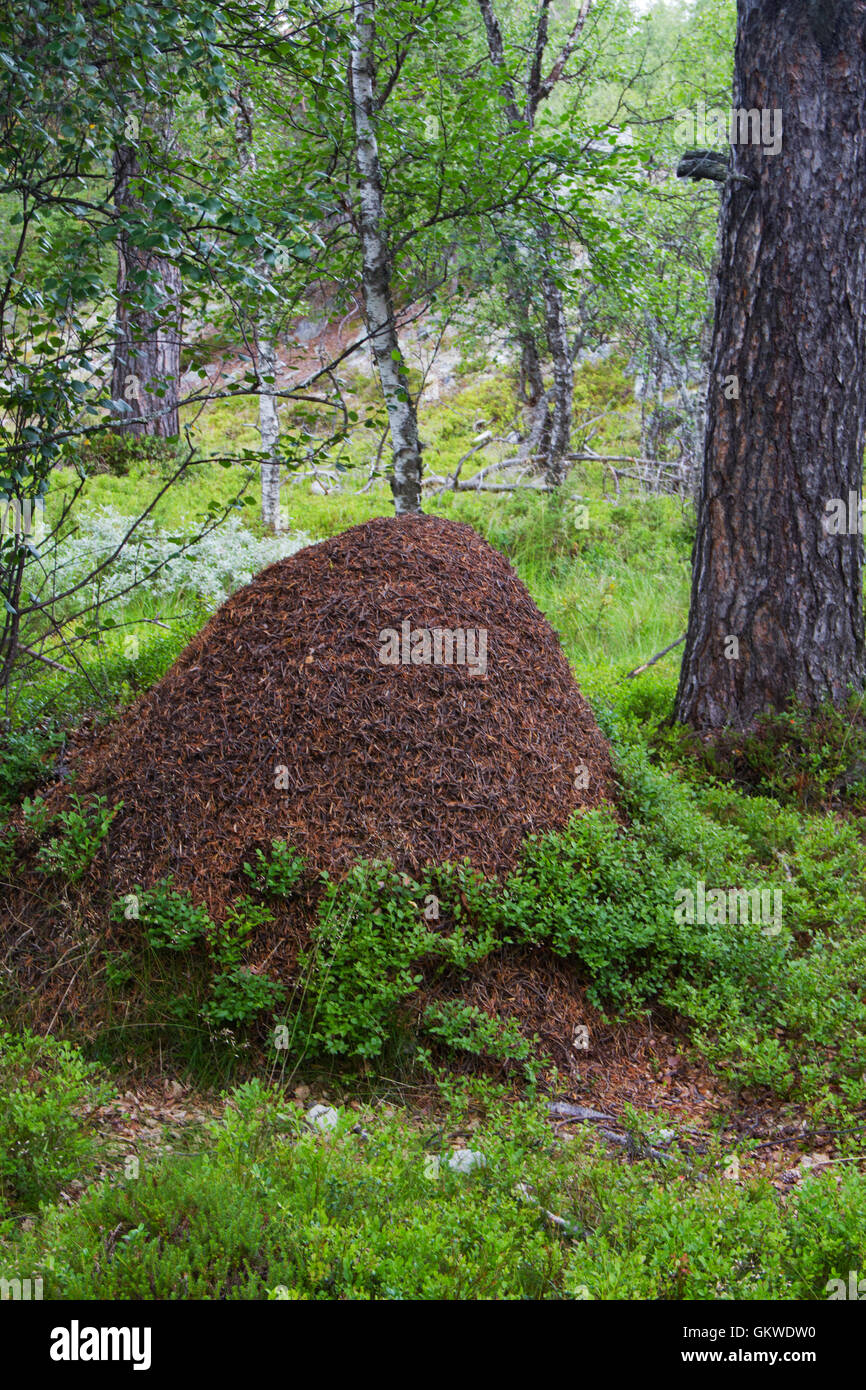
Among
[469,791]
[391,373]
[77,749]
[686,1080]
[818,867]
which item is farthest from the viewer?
[391,373]

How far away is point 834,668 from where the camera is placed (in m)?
6.21

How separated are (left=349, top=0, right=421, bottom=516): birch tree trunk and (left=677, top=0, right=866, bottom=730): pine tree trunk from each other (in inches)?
95.3

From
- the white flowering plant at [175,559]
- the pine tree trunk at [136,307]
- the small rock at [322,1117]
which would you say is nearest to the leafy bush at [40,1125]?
the small rock at [322,1117]

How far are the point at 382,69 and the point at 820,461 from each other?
22.4ft

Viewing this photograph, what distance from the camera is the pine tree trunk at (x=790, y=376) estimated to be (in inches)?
236

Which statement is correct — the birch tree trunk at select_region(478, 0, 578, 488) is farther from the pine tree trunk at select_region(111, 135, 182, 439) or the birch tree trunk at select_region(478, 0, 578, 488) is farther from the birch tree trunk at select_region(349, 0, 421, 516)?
the pine tree trunk at select_region(111, 135, 182, 439)

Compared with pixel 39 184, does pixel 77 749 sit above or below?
below

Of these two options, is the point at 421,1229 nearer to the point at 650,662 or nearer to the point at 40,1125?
the point at 40,1125

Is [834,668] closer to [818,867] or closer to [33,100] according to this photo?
[818,867]

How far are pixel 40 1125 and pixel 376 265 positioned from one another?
6538mm

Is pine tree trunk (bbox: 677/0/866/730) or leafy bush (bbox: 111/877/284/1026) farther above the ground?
pine tree trunk (bbox: 677/0/866/730)

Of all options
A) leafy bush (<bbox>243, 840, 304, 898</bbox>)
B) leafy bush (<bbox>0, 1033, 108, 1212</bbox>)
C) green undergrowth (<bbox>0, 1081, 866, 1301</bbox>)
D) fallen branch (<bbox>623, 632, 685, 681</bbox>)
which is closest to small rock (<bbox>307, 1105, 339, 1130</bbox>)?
green undergrowth (<bbox>0, 1081, 866, 1301</bbox>)

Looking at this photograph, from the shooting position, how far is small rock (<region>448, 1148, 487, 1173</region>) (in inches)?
123
